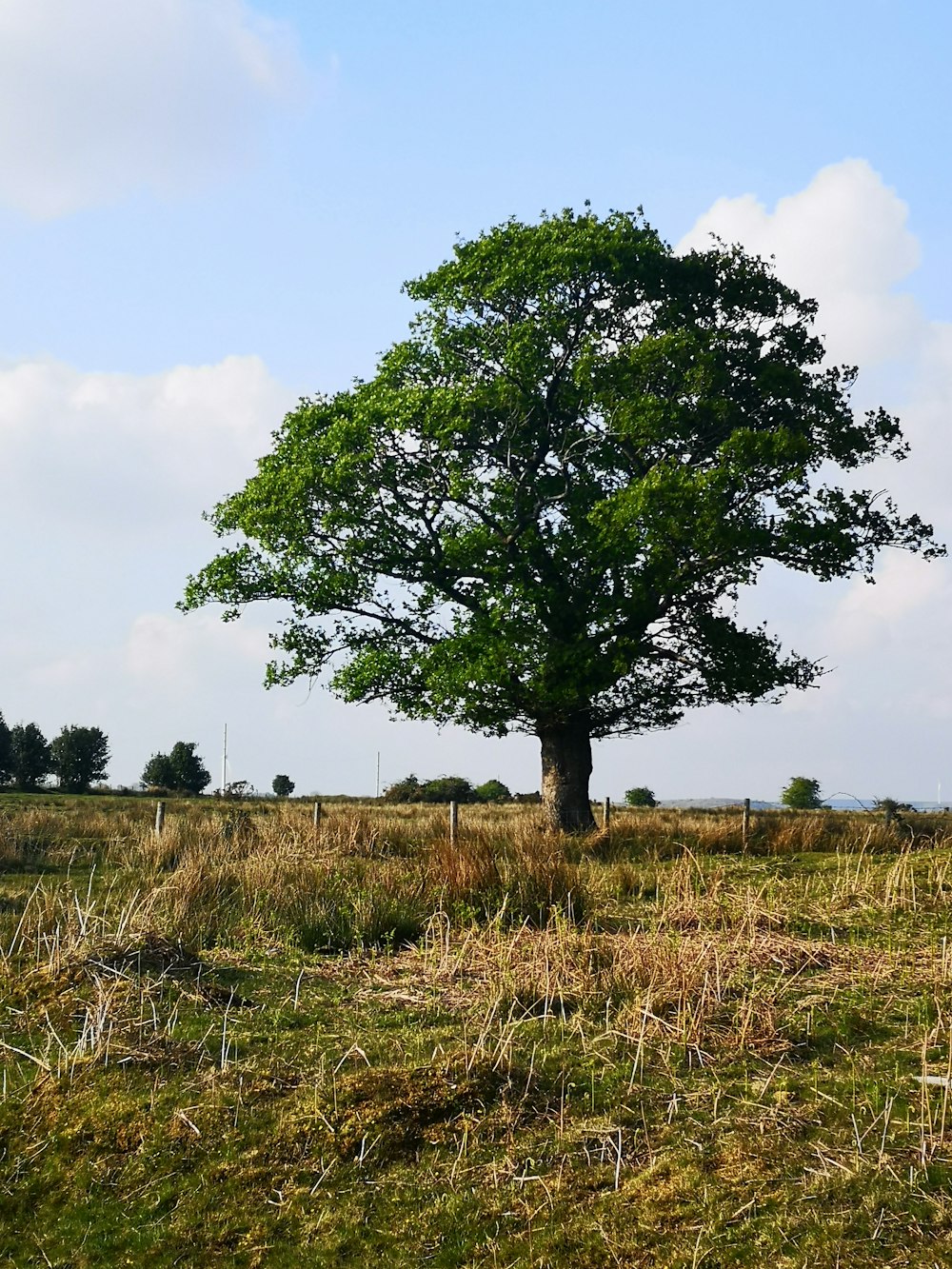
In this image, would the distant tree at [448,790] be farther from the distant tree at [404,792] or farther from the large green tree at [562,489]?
the large green tree at [562,489]

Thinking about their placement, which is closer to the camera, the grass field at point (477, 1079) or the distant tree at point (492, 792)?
the grass field at point (477, 1079)

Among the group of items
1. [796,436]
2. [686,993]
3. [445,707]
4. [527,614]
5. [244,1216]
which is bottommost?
[244,1216]

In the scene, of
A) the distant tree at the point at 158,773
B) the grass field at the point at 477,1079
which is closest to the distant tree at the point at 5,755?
the distant tree at the point at 158,773

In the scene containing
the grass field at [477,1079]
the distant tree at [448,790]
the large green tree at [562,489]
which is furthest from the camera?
the distant tree at [448,790]

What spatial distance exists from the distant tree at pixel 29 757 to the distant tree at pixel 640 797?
26653 millimetres

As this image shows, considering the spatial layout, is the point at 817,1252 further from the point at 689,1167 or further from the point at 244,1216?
the point at 244,1216

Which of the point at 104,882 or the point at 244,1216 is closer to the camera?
the point at 244,1216

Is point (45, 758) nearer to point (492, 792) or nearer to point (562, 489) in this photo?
point (492, 792)

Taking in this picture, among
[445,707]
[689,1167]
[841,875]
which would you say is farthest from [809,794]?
[689,1167]

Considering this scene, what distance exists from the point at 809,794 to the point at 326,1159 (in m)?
49.3

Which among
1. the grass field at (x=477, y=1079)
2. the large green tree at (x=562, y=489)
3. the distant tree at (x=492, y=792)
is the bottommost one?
the grass field at (x=477, y=1079)

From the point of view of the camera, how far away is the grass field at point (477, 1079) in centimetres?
577

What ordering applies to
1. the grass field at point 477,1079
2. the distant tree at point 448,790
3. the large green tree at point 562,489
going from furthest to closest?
the distant tree at point 448,790
the large green tree at point 562,489
the grass field at point 477,1079

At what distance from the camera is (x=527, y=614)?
76.8 feet
